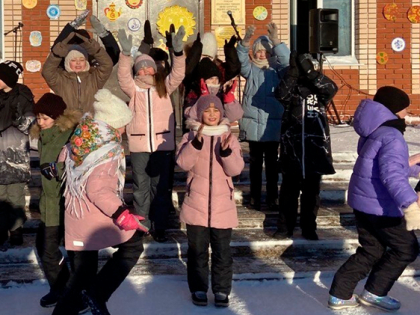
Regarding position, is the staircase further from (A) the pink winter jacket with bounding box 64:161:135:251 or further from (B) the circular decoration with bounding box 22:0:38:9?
(B) the circular decoration with bounding box 22:0:38:9

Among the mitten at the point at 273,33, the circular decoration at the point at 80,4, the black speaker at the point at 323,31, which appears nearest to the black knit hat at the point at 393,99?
the mitten at the point at 273,33

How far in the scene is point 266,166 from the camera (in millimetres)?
7918

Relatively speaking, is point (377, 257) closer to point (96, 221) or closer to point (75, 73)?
point (96, 221)

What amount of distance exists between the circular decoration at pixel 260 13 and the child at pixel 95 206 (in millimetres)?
7719

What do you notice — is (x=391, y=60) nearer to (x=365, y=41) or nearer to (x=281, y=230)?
(x=365, y=41)

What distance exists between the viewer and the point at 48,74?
709 cm

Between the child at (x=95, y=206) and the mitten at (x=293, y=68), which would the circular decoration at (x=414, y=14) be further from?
the child at (x=95, y=206)

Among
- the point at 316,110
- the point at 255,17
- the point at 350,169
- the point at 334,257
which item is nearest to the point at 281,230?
the point at 334,257

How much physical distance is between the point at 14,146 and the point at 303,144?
Result: 2.47m

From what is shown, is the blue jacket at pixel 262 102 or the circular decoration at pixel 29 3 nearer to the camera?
the blue jacket at pixel 262 102

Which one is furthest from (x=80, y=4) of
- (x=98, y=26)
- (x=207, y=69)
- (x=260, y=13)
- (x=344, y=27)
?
(x=207, y=69)

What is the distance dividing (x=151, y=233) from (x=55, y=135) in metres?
1.97

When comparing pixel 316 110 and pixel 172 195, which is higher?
pixel 316 110

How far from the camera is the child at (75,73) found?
709 centimetres
